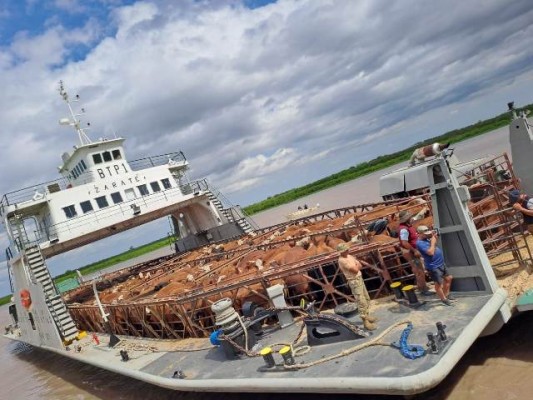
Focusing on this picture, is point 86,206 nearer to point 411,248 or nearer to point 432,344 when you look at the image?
point 411,248

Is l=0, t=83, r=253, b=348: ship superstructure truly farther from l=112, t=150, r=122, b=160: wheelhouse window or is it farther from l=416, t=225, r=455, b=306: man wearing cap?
l=416, t=225, r=455, b=306: man wearing cap

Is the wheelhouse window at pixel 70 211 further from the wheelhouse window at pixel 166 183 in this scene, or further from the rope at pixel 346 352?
the rope at pixel 346 352

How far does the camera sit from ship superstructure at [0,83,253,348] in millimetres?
15062

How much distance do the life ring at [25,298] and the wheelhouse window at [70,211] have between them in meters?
3.05

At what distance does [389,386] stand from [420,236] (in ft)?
8.84

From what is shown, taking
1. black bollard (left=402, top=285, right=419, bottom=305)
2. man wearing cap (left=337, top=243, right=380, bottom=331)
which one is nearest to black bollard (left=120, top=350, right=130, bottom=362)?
man wearing cap (left=337, top=243, right=380, bottom=331)

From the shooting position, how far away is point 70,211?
17.6 metres

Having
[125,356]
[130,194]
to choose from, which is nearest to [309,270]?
[125,356]

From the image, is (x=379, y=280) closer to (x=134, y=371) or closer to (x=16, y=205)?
→ (x=134, y=371)

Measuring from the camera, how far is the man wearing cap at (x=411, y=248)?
276 inches

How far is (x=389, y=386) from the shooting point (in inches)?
199

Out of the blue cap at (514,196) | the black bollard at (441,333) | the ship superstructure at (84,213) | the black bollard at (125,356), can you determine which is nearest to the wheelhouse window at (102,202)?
the ship superstructure at (84,213)

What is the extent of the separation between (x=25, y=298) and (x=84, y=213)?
11.9ft

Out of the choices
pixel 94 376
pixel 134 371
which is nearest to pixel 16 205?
pixel 94 376
